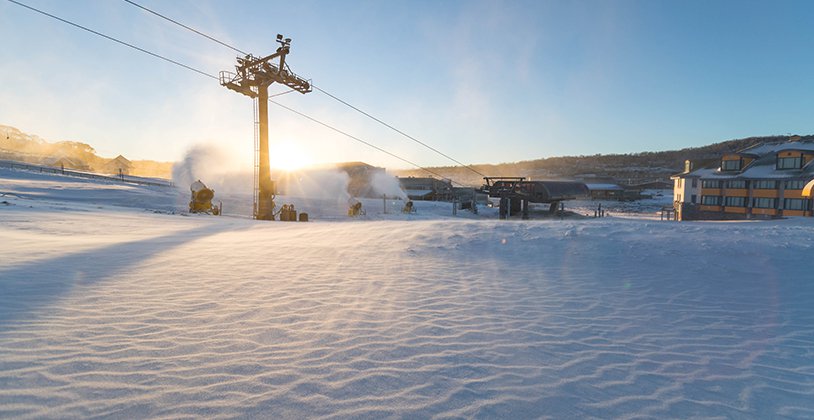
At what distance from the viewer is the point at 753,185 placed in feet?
110

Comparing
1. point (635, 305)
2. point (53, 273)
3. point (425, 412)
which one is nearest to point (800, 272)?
point (635, 305)

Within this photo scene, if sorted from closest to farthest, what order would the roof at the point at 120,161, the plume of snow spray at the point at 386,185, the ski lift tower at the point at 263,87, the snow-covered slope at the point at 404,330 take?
the snow-covered slope at the point at 404,330 → the ski lift tower at the point at 263,87 → the plume of snow spray at the point at 386,185 → the roof at the point at 120,161

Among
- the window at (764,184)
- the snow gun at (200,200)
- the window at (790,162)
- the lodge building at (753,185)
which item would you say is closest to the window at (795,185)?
the lodge building at (753,185)

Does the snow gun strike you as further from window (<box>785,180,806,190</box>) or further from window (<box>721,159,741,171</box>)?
window (<box>721,159,741,171</box>)

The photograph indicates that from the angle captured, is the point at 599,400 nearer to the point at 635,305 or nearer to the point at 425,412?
the point at 425,412

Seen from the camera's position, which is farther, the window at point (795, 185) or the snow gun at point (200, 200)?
the window at point (795, 185)

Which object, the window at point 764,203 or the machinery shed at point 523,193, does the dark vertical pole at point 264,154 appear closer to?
the machinery shed at point 523,193

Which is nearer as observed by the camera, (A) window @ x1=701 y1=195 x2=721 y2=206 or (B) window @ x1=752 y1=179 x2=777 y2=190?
(B) window @ x1=752 y1=179 x2=777 y2=190

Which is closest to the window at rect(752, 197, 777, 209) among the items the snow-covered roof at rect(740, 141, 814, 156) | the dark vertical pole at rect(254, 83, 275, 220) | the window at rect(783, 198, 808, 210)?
the window at rect(783, 198, 808, 210)

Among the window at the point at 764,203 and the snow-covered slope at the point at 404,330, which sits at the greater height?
the window at the point at 764,203

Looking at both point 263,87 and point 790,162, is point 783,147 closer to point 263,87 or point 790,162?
point 790,162

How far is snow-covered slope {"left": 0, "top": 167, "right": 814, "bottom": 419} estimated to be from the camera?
343cm

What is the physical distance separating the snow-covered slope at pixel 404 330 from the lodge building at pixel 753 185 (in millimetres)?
30507

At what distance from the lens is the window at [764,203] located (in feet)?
105
